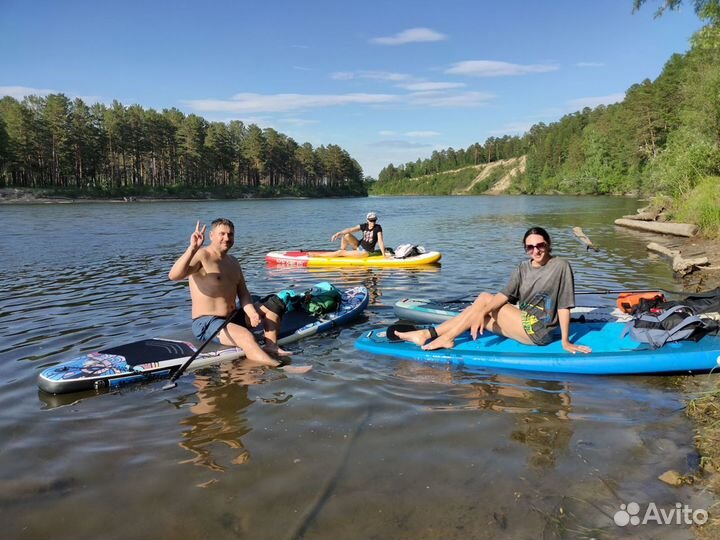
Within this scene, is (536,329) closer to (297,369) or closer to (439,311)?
(439,311)

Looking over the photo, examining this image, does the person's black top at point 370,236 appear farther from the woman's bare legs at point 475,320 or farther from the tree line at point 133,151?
the tree line at point 133,151

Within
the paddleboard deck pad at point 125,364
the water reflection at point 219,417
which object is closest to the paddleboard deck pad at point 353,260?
the paddleboard deck pad at point 125,364

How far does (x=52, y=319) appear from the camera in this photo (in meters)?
8.11

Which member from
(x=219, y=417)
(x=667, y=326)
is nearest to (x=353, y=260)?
(x=667, y=326)

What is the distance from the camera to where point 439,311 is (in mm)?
7453

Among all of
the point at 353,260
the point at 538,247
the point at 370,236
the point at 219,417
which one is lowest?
the point at 219,417

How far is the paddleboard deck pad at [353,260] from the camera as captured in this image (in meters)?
13.1

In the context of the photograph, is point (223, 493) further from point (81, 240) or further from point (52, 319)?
point (81, 240)

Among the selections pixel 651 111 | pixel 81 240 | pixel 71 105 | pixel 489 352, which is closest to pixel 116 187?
pixel 71 105

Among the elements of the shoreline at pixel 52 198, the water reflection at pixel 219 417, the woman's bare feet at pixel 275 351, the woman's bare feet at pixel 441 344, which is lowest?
the water reflection at pixel 219 417

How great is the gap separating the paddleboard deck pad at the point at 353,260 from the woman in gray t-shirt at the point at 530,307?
709cm

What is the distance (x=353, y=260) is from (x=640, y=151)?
56784 millimetres

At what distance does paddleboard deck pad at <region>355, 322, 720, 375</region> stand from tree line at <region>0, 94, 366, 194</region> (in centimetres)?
6548

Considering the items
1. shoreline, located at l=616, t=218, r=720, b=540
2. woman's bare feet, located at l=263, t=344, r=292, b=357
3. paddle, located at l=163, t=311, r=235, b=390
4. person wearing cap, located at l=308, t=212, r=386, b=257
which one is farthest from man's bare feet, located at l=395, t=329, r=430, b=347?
person wearing cap, located at l=308, t=212, r=386, b=257
